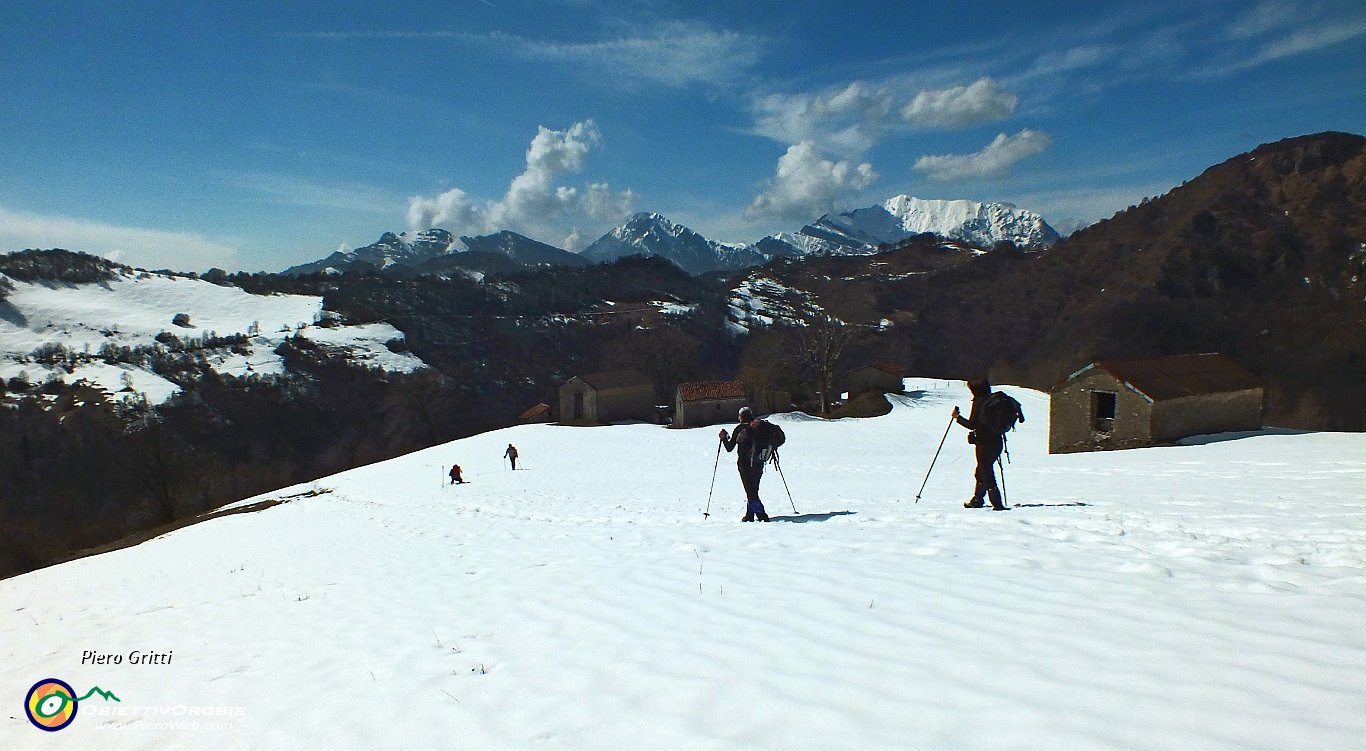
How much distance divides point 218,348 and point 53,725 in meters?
133

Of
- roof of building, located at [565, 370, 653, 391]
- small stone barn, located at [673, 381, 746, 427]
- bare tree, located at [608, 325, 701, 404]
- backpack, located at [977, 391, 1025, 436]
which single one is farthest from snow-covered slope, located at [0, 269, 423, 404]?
backpack, located at [977, 391, 1025, 436]

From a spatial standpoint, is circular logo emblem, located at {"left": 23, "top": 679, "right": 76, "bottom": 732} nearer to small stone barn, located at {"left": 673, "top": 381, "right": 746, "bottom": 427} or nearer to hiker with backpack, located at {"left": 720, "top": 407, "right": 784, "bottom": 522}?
hiker with backpack, located at {"left": 720, "top": 407, "right": 784, "bottom": 522}

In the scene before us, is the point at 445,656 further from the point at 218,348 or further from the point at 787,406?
the point at 218,348

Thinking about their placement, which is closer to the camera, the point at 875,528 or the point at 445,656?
the point at 445,656

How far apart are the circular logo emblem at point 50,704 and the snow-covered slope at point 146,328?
4246 inches

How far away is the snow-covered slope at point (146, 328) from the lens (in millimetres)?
98188

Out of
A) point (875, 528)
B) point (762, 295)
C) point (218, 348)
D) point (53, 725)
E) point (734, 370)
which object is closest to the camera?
point (53, 725)

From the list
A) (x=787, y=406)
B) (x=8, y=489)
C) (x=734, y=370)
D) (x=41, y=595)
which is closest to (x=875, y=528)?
(x=41, y=595)

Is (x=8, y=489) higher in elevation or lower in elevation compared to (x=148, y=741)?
lower

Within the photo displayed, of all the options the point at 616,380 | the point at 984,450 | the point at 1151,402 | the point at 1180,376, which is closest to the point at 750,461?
the point at 984,450

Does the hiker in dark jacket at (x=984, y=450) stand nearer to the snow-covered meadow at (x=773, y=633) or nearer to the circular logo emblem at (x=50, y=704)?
the snow-covered meadow at (x=773, y=633)

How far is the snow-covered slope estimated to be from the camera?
322 feet

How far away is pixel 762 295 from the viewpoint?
185875 millimetres

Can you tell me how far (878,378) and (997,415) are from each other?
51.4 metres
